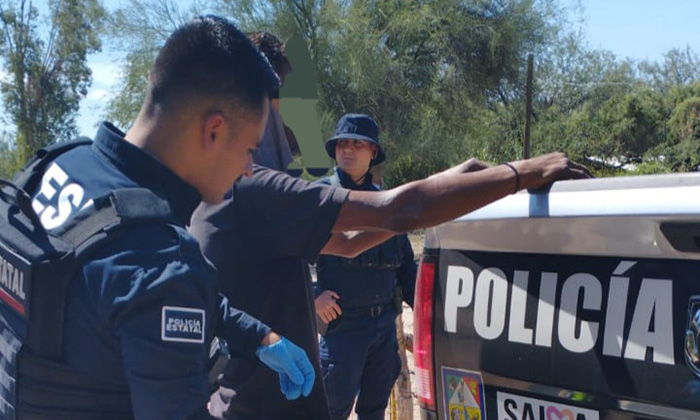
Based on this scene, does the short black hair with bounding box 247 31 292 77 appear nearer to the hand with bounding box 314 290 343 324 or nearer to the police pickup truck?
the police pickup truck

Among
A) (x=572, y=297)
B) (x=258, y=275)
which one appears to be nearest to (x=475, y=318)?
(x=572, y=297)

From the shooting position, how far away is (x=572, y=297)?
217 centimetres

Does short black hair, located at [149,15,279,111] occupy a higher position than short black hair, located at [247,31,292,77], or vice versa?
short black hair, located at [247,31,292,77]

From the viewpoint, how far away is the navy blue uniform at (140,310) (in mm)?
1403

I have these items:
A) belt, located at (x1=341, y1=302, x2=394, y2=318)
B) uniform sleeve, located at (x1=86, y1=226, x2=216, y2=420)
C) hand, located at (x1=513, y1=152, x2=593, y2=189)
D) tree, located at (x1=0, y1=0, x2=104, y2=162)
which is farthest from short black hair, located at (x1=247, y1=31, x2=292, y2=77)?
tree, located at (x1=0, y1=0, x2=104, y2=162)

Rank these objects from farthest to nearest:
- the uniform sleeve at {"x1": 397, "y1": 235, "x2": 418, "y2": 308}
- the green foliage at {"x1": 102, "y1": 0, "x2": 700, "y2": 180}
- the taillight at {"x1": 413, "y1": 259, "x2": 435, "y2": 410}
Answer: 1. the green foliage at {"x1": 102, "y1": 0, "x2": 700, "y2": 180}
2. the uniform sleeve at {"x1": 397, "y1": 235, "x2": 418, "y2": 308}
3. the taillight at {"x1": 413, "y1": 259, "x2": 435, "y2": 410}

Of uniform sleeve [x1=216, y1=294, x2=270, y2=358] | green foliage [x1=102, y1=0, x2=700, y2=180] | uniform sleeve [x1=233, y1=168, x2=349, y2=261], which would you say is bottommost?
uniform sleeve [x1=216, y1=294, x2=270, y2=358]

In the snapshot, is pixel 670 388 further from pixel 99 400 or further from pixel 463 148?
pixel 463 148

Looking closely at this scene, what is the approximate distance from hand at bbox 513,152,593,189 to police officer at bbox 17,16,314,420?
2.94 feet

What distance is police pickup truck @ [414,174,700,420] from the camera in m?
1.96

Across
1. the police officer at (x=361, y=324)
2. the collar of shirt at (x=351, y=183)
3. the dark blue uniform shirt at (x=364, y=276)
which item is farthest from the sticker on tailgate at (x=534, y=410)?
the collar of shirt at (x=351, y=183)

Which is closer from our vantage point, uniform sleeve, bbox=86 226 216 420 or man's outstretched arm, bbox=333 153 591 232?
uniform sleeve, bbox=86 226 216 420

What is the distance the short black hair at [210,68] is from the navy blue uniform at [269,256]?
0.70 meters

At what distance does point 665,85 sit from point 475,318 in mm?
50155
